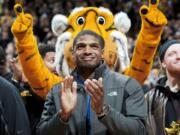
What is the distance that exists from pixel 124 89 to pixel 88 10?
58.5 inches

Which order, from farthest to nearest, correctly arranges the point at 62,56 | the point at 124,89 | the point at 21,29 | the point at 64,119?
the point at 62,56, the point at 21,29, the point at 124,89, the point at 64,119

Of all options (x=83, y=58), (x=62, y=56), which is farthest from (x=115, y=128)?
(x=62, y=56)

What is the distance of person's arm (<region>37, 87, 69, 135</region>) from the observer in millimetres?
3811

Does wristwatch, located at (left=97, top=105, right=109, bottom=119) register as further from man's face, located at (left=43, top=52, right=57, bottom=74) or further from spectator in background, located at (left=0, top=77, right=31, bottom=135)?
man's face, located at (left=43, top=52, right=57, bottom=74)

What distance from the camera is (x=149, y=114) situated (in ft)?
14.6

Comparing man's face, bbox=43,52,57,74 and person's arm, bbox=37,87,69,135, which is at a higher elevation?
man's face, bbox=43,52,57,74

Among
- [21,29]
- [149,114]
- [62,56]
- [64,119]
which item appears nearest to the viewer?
[64,119]

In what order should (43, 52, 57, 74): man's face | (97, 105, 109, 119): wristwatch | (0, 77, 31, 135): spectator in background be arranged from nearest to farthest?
(0, 77, 31, 135): spectator in background, (97, 105, 109, 119): wristwatch, (43, 52, 57, 74): man's face

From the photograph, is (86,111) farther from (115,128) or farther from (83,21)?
(83,21)

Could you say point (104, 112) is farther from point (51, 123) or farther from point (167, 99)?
point (167, 99)

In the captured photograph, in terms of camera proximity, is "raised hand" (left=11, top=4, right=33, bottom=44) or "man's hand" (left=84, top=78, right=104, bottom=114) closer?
"man's hand" (left=84, top=78, right=104, bottom=114)

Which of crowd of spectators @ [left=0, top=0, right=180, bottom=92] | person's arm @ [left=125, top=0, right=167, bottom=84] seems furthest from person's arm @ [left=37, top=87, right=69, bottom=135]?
crowd of spectators @ [left=0, top=0, right=180, bottom=92]

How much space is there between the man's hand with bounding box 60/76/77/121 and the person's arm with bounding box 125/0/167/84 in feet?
4.06

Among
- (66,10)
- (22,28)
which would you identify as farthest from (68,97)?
(66,10)
